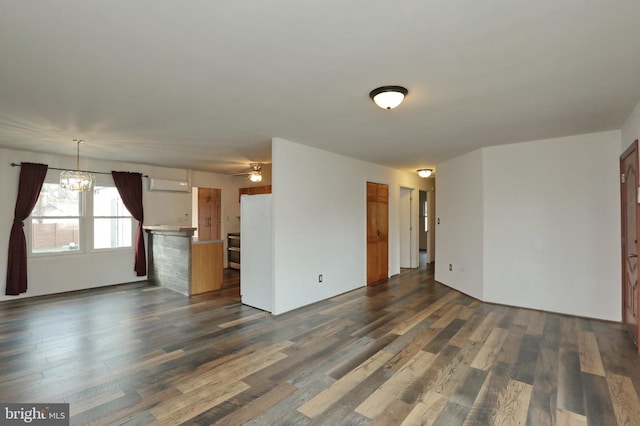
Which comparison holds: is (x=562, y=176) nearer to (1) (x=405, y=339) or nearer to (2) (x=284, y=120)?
(1) (x=405, y=339)

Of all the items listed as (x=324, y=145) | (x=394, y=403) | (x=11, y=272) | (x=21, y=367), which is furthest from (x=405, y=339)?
(x=11, y=272)

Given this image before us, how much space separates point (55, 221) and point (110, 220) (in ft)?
2.77

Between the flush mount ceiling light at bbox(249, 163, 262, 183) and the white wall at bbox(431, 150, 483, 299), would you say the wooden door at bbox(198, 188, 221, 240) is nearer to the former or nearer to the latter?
the flush mount ceiling light at bbox(249, 163, 262, 183)

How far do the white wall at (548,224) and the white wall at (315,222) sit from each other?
6.41 feet

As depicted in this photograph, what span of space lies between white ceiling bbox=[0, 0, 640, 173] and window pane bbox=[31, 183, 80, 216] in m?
1.60

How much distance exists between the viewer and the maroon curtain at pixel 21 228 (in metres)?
4.96

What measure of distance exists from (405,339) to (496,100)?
263 centimetres

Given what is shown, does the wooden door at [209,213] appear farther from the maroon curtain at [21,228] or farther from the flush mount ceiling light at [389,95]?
the flush mount ceiling light at [389,95]

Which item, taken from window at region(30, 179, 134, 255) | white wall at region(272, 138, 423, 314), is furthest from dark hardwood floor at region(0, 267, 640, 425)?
window at region(30, 179, 134, 255)

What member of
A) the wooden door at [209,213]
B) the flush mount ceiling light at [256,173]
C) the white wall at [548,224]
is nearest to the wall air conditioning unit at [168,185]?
the wooden door at [209,213]

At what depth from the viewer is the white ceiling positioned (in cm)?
166

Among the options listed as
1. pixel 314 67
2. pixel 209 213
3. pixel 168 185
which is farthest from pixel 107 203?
pixel 314 67

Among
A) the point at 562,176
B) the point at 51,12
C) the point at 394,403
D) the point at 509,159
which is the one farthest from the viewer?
the point at 509,159

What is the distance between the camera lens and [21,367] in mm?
2770
